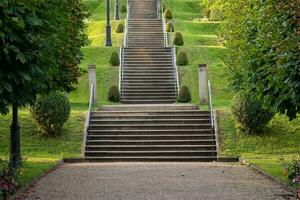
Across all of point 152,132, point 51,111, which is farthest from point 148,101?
point 51,111

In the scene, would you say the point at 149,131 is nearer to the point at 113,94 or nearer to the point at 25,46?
the point at 113,94

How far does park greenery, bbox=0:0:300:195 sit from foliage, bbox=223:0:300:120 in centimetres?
2

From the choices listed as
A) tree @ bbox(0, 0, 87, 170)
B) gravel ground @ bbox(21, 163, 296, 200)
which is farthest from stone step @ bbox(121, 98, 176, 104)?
tree @ bbox(0, 0, 87, 170)

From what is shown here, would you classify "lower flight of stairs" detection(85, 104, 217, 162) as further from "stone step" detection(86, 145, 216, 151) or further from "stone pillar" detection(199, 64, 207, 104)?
"stone pillar" detection(199, 64, 207, 104)

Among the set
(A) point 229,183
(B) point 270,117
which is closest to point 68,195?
(A) point 229,183

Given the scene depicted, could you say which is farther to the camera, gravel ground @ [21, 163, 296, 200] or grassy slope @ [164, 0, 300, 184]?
grassy slope @ [164, 0, 300, 184]

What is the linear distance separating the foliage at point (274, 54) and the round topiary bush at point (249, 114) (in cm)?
481

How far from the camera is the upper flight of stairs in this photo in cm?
3016

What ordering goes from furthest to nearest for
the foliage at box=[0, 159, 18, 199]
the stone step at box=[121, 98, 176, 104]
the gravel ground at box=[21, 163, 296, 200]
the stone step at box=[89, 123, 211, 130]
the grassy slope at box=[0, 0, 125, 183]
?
the stone step at box=[121, 98, 176, 104]
the stone step at box=[89, 123, 211, 130]
the grassy slope at box=[0, 0, 125, 183]
the gravel ground at box=[21, 163, 296, 200]
the foliage at box=[0, 159, 18, 199]

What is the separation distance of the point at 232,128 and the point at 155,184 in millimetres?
8835

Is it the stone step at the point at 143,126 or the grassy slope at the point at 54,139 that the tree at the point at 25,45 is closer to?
the grassy slope at the point at 54,139

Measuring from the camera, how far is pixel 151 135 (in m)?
21.9

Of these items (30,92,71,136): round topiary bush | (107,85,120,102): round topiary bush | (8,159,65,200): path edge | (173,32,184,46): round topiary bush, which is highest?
(8,159,65,200): path edge

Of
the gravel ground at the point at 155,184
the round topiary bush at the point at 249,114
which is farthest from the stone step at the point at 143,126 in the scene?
the gravel ground at the point at 155,184
